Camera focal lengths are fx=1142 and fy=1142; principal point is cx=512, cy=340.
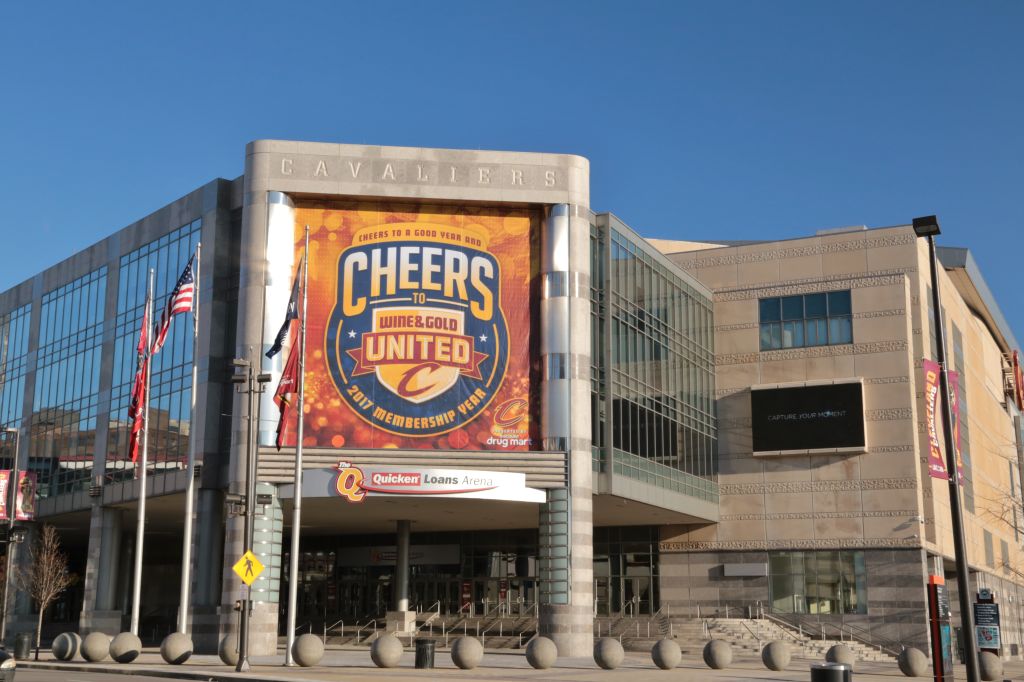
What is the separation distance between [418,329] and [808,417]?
21157 millimetres

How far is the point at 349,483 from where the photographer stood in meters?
42.7

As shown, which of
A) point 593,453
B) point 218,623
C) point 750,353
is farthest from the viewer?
point 750,353

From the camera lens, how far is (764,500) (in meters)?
55.3

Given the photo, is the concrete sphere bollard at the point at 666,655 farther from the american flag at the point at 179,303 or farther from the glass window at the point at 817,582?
the glass window at the point at 817,582

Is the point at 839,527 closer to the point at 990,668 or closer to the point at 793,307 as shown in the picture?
the point at 793,307

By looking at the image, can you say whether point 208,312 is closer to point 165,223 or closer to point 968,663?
point 165,223

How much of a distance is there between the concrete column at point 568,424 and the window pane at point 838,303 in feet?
51.3

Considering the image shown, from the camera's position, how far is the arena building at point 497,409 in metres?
44.1

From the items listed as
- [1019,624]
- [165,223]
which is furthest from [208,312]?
[1019,624]

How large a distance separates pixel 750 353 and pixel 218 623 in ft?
94.5

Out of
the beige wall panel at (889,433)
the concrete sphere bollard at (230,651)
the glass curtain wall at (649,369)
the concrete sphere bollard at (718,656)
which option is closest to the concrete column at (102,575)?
the concrete sphere bollard at (230,651)

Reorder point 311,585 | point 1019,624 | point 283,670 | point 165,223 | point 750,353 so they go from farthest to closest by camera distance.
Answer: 1. point 1019,624
2. point 311,585
3. point 750,353
4. point 165,223
5. point 283,670

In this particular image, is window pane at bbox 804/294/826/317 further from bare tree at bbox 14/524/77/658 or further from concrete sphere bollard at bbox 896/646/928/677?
bare tree at bbox 14/524/77/658

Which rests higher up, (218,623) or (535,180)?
(535,180)
